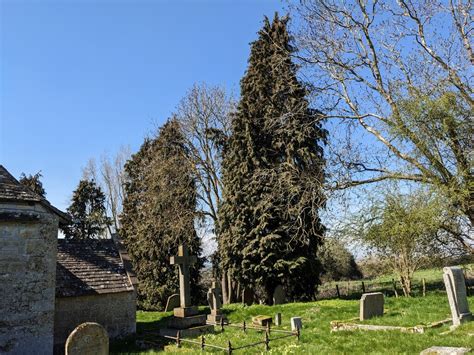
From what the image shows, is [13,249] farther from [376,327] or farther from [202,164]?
[202,164]

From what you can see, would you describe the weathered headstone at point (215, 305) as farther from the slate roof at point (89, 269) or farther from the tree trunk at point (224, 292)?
the tree trunk at point (224, 292)

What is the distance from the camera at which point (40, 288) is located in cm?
1279

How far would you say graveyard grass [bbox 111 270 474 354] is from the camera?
905 cm

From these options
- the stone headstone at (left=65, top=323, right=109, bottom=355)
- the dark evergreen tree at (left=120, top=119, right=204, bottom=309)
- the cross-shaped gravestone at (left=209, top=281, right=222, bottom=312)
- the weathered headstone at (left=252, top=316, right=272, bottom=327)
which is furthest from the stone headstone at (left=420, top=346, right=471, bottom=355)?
the dark evergreen tree at (left=120, top=119, right=204, bottom=309)

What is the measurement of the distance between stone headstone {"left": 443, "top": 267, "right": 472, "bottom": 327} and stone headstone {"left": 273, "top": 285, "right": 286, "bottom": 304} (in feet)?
32.8

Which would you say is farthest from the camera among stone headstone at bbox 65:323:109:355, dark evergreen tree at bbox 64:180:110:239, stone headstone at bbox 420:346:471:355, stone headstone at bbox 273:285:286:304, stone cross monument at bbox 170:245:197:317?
dark evergreen tree at bbox 64:180:110:239

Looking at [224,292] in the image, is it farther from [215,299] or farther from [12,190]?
[12,190]

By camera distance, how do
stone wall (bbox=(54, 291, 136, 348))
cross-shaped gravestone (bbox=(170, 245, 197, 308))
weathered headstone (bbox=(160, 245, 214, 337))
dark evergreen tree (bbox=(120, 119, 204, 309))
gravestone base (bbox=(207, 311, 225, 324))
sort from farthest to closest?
dark evergreen tree (bbox=(120, 119, 204, 309)), gravestone base (bbox=(207, 311, 225, 324)), cross-shaped gravestone (bbox=(170, 245, 197, 308)), stone wall (bbox=(54, 291, 136, 348)), weathered headstone (bbox=(160, 245, 214, 337))

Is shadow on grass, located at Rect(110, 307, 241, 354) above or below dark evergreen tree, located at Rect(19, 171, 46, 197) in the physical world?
below

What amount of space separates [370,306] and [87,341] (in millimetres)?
8853

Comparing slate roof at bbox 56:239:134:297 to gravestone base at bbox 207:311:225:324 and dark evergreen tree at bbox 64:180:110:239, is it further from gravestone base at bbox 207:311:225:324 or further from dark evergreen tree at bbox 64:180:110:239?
dark evergreen tree at bbox 64:180:110:239

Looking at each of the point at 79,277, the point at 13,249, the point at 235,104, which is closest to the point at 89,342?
the point at 13,249

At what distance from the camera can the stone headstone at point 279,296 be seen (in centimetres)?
1977

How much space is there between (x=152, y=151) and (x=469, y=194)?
22.6 m
